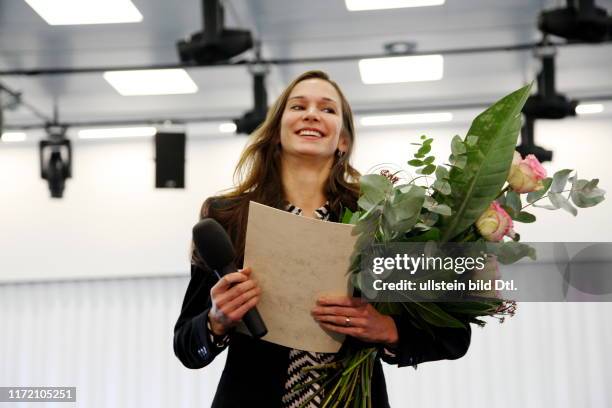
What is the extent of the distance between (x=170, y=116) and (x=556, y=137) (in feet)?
11.3

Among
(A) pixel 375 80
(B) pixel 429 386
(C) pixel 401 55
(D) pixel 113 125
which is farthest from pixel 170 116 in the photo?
(B) pixel 429 386

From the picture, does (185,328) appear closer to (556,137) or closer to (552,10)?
(552,10)

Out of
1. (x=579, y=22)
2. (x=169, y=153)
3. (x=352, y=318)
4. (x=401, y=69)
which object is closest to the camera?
(x=352, y=318)

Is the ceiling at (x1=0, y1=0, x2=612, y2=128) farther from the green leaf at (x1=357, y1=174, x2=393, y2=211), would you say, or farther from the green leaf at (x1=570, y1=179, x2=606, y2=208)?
the green leaf at (x1=357, y1=174, x2=393, y2=211)

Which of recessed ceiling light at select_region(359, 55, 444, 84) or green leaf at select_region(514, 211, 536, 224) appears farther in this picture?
recessed ceiling light at select_region(359, 55, 444, 84)

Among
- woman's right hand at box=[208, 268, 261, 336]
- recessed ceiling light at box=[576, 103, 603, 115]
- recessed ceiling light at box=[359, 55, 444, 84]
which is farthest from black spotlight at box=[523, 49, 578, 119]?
woman's right hand at box=[208, 268, 261, 336]

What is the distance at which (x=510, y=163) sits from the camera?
3.31 ft

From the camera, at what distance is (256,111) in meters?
5.46

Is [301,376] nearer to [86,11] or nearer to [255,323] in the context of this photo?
[255,323]

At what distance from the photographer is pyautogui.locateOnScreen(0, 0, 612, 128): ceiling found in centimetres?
521

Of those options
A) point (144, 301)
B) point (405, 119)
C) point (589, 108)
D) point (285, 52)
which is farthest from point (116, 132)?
point (589, 108)

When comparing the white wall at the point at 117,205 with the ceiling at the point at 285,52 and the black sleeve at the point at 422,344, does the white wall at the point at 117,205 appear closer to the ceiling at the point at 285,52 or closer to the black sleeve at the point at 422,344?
the ceiling at the point at 285,52

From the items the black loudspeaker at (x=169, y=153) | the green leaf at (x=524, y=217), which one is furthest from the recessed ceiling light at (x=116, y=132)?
the green leaf at (x=524, y=217)

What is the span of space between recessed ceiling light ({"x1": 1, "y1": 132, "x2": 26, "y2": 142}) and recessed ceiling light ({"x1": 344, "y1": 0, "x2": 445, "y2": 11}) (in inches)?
155
